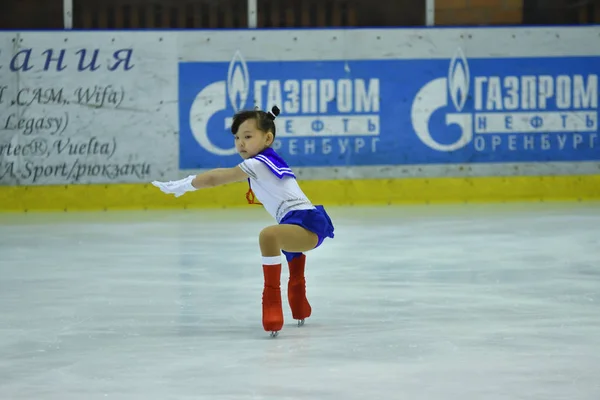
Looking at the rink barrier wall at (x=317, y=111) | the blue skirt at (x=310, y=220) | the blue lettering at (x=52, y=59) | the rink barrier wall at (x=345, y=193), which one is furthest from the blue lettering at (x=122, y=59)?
the blue skirt at (x=310, y=220)

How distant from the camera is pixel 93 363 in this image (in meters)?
4.71

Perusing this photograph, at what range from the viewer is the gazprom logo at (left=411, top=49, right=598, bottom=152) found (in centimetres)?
1353

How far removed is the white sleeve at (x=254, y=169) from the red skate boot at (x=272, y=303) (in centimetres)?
39

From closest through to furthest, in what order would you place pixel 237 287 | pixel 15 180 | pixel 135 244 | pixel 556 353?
pixel 556 353, pixel 237 287, pixel 135 244, pixel 15 180

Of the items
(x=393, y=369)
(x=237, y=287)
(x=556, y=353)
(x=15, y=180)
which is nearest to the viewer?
(x=393, y=369)

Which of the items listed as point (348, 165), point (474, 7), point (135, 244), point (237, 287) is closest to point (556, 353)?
point (237, 287)

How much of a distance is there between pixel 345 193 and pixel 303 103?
1.03m

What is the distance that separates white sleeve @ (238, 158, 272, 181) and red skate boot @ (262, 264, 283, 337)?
1.27ft

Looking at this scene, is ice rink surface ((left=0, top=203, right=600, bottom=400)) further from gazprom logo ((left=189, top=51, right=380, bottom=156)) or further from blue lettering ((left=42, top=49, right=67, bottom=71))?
blue lettering ((left=42, top=49, right=67, bottom=71))

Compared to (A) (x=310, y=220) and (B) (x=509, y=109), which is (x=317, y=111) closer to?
(B) (x=509, y=109)

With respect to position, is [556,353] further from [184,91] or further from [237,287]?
[184,91]

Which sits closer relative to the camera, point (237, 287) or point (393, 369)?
point (393, 369)

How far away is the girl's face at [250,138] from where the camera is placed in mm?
5496

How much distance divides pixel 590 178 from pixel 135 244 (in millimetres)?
5884
